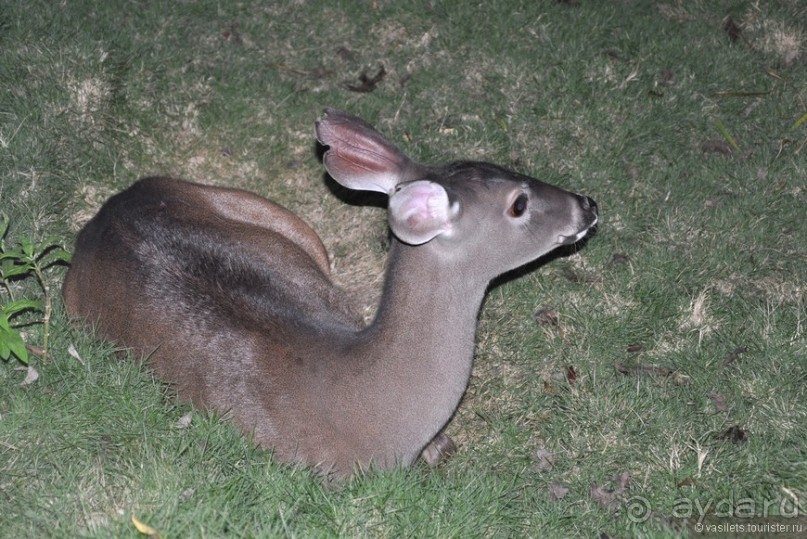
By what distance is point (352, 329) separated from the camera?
5371 millimetres

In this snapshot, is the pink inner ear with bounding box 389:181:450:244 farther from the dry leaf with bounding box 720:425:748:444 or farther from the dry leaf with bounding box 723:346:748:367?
the dry leaf with bounding box 723:346:748:367

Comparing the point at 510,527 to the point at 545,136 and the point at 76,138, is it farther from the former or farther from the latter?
the point at 76,138

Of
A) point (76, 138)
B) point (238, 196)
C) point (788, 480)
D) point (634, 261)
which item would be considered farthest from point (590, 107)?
point (76, 138)

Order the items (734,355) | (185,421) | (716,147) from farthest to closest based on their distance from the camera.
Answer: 1. (716,147)
2. (734,355)
3. (185,421)

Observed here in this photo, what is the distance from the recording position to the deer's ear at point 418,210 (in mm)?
4441

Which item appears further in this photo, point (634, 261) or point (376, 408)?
point (634, 261)

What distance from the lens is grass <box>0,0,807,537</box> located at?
4742 millimetres

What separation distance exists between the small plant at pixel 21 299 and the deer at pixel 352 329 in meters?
0.29

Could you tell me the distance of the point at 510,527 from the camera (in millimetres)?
4809

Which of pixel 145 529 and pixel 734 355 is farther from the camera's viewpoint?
pixel 734 355

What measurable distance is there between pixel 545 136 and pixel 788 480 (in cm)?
324

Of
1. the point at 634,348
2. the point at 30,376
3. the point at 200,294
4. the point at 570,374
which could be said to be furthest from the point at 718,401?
the point at 30,376

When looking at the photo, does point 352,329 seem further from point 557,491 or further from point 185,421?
point 557,491

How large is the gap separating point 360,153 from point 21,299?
213 cm
